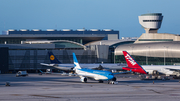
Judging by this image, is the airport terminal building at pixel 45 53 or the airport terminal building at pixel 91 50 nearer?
the airport terminal building at pixel 91 50

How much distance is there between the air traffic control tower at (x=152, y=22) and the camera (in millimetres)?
152375

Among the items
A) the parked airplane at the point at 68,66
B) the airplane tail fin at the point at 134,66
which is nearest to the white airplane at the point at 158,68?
the airplane tail fin at the point at 134,66

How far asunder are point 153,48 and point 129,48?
1348 centimetres

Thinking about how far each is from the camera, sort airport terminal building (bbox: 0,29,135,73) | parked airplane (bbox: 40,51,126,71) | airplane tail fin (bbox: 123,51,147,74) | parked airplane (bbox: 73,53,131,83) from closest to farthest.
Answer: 1. parked airplane (bbox: 73,53,131,83)
2. airplane tail fin (bbox: 123,51,147,74)
3. parked airplane (bbox: 40,51,126,71)
4. airport terminal building (bbox: 0,29,135,73)

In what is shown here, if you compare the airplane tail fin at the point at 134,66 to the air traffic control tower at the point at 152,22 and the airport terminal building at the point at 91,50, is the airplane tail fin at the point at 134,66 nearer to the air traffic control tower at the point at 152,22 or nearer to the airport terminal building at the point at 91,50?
the airport terminal building at the point at 91,50

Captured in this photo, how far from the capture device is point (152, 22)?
153m

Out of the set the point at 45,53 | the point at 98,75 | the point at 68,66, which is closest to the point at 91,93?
the point at 98,75

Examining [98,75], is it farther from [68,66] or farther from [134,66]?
[68,66]

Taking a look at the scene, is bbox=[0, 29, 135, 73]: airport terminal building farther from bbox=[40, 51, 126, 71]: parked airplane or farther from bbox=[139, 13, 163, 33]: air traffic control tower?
bbox=[40, 51, 126, 71]: parked airplane

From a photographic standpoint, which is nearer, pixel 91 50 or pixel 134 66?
pixel 134 66

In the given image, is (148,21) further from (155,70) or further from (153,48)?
(155,70)

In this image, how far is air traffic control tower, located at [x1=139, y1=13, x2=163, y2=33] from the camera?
152 meters

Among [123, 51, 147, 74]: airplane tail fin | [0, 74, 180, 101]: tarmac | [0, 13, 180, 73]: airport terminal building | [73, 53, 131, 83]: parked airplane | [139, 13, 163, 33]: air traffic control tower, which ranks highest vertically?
[139, 13, 163, 33]: air traffic control tower

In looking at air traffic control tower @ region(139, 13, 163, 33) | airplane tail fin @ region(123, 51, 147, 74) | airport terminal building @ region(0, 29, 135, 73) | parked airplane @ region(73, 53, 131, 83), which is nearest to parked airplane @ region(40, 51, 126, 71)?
airport terminal building @ region(0, 29, 135, 73)
